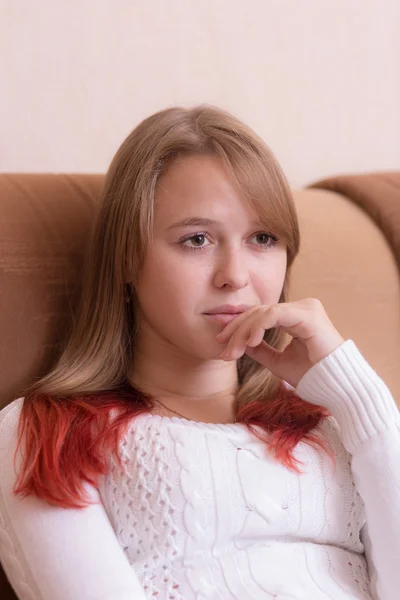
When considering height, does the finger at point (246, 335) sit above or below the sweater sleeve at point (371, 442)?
above

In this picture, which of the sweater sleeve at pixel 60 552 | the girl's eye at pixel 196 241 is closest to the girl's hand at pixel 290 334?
the girl's eye at pixel 196 241

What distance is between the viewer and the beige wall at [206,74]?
56.6 inches

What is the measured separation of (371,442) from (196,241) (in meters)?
0.34

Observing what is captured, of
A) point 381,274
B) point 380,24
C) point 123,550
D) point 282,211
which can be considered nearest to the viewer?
point 123,550

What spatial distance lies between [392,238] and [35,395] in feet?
2.28

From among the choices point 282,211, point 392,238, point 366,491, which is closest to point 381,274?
point 392,238

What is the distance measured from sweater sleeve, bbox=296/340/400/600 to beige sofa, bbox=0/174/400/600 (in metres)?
0.27

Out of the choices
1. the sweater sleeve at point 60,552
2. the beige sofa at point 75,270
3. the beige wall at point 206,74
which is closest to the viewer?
the sweater sleeve at point 60,552

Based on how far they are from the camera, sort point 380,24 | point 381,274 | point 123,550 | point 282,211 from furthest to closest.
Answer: point 380,24 < point 381,274 < point 282,211 < point 123,550

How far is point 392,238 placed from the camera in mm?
1444

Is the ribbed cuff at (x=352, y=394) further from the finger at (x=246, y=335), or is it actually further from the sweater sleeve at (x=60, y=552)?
the sweater sleeve at (x=60, y=552)

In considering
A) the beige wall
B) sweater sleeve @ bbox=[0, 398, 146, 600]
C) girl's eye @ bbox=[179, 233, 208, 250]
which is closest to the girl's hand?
girl's eye @ bbox=[179, 233, 208, 250]

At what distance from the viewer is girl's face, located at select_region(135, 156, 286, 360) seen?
107cm

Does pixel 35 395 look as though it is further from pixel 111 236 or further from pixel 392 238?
pixel 392 238
